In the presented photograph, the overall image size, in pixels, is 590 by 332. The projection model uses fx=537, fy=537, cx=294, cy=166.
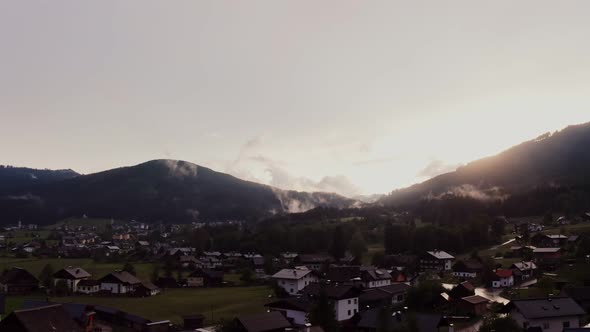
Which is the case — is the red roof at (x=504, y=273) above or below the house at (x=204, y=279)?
below

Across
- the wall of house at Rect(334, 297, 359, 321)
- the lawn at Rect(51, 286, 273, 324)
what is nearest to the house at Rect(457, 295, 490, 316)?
the wall of house at Rect(334, 297, 359, 321)

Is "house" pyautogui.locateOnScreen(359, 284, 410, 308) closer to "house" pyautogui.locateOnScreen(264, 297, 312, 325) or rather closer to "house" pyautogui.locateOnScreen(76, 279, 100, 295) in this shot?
"house" pyautogui.locateOnScreen(264, 297, 312, 325)

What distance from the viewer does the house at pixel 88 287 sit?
217 feet

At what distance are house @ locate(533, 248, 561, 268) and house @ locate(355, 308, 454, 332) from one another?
1484 inches

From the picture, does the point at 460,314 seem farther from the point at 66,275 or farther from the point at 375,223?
the point at 375,223

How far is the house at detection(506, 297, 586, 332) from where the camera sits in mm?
38812

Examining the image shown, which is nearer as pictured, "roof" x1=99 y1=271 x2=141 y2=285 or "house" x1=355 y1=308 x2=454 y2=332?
"house" x1=355 y1=308 x2=454 y2=332

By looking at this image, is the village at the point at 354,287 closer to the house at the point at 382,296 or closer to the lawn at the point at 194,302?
the house at the point at 382,296

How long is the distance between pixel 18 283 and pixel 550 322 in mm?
58667

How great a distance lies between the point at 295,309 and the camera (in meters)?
45.6

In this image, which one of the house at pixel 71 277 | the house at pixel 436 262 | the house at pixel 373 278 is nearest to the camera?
the house at pixel 373 278

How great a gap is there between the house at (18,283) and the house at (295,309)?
35.6 metres

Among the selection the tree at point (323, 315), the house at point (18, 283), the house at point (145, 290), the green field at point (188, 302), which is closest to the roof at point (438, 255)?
the green field at point (188, 302)

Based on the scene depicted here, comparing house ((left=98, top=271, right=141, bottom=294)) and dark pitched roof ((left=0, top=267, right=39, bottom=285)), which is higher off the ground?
dark pitched roof ((left=0, top=267, right=39, bottom=285))
